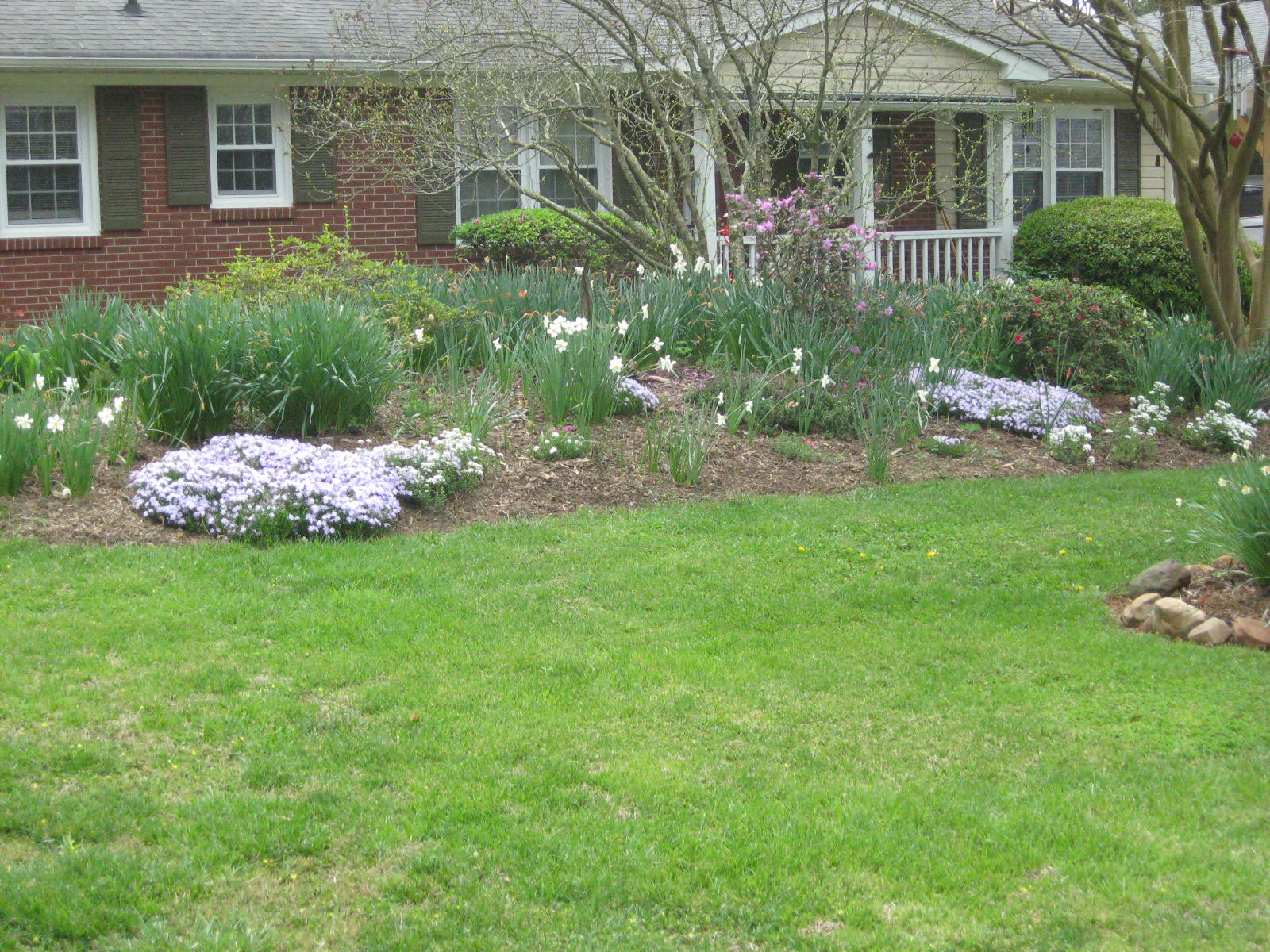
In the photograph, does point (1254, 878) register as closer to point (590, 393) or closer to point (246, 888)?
point (246, 888)

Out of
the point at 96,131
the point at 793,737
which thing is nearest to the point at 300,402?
the point at 793,737

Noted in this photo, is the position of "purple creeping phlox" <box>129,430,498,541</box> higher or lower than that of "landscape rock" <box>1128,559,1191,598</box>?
higher

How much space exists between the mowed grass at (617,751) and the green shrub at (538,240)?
28.1ft

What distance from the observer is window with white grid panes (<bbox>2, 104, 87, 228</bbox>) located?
14.9 m

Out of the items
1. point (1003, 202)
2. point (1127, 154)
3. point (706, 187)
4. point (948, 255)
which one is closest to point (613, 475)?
point (706, 187)

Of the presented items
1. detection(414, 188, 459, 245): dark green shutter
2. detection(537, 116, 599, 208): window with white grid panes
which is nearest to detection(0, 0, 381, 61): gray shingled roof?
detection(414, 188, 459, 245): dark green shutter

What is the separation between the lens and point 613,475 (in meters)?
7.96

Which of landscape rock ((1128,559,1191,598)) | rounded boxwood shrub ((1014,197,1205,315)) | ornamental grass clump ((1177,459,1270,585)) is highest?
rounded boxwood shrub ((1014,197,1205,315))

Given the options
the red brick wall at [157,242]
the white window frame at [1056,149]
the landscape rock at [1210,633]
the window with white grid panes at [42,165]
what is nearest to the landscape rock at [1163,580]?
the landscape rock at [1210,633]

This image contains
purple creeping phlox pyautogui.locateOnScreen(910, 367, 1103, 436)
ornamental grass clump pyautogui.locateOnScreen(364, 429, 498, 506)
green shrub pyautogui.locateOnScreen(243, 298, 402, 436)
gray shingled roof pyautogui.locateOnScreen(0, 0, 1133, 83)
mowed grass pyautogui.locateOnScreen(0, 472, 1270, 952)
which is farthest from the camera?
gray shingled roof pyautogui.locateOnScreen(0, 0, 1133, 83)

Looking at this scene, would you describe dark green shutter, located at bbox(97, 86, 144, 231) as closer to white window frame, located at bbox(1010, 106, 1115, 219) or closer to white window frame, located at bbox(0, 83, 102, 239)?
white window frame, located at bbox(0, 83, 102, 239)

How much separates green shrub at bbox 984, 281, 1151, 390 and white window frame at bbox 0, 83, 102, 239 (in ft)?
33.4

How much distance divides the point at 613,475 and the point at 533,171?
974 cm

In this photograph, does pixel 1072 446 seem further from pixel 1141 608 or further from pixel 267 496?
pixel 267 496
